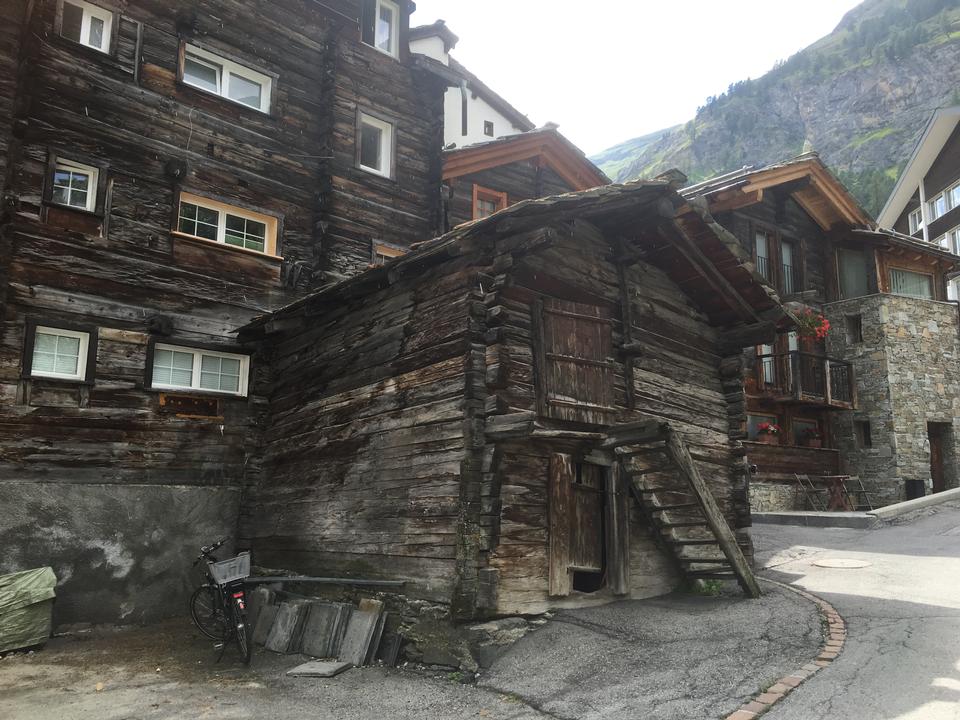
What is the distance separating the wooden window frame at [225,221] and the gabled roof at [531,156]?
4.54m

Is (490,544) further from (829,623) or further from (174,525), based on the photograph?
(174,525)

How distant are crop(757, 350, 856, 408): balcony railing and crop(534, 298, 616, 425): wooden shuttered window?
13.8 meters

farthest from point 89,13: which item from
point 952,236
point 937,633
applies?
point 952,236

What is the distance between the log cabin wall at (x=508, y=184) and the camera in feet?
55.8

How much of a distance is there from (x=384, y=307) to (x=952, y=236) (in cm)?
3308

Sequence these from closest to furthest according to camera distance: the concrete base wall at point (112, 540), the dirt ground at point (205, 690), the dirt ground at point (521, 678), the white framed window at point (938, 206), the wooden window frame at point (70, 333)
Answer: the dirt ground at point (521, 678) < the dirt ground at point (205, 690) < the concrete base wall at point (112, 540) < the wooden window frame at point (70, 333) < the white framed window at point (938, 206)

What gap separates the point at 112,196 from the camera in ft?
38.6

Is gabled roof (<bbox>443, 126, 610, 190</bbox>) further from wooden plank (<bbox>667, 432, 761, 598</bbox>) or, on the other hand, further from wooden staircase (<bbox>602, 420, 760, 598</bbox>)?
wooden plank (<bbox>667, 432, 761, 598</bbox>)

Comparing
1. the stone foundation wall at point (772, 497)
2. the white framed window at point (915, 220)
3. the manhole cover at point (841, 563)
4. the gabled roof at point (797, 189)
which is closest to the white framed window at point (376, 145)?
the gabled roof at point (797, 189)

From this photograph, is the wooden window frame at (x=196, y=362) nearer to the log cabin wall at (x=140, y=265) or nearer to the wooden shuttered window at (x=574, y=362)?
the log cabin wall at (x=140, y=265)

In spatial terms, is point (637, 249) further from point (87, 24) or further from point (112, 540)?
point (87, 24)

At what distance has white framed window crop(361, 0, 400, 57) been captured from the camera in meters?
16.1

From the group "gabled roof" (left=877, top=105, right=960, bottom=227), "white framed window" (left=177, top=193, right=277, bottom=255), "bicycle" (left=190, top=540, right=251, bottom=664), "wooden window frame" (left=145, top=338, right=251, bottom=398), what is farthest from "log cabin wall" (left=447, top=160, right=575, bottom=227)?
"gabled roof" (left=877, top=105, right=960, bottom=227)

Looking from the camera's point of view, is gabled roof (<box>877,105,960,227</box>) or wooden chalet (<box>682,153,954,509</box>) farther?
gabled roof (<box>877,105,960,227</box>)
